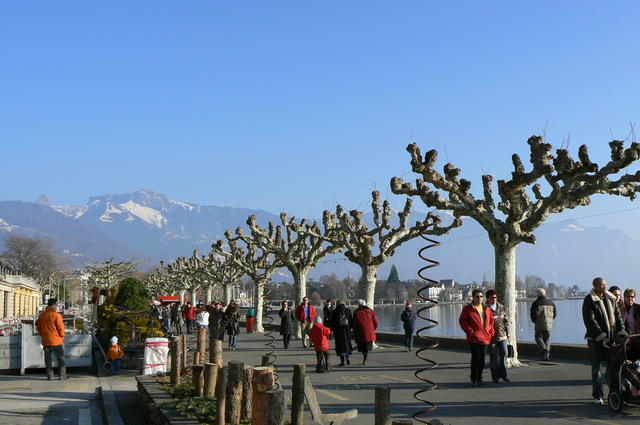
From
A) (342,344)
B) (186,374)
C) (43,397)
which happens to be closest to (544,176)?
(342,344)

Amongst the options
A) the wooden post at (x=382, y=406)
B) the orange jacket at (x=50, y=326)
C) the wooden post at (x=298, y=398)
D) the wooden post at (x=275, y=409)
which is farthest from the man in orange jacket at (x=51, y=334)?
the wooden post at (x=382, y=406)

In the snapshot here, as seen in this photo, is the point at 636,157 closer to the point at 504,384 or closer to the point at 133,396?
the point at 504,384

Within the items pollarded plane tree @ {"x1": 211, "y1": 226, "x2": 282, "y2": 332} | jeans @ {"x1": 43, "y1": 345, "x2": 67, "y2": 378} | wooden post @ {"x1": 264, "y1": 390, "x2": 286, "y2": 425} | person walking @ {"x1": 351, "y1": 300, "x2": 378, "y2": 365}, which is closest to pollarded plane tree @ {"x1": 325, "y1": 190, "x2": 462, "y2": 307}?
person walking @ {"x1": 351, "y1": 300, "x2": 378, "y2": 365}

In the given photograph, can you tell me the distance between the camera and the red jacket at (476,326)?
14.0 metres

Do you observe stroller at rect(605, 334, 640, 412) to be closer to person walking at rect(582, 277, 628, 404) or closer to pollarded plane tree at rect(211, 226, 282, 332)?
person walking at rect(582, 277, 628, 404)

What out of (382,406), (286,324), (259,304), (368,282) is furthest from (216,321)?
(382,406)

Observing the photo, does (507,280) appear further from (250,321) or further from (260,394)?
(250,321)

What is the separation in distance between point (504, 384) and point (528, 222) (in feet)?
14.4

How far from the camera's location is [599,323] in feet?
37.6

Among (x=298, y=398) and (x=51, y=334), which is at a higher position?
(x=51, y=334)

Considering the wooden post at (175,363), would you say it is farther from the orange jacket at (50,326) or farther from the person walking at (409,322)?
the person walking at (409,322)

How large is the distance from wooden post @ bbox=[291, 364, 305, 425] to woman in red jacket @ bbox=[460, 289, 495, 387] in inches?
235

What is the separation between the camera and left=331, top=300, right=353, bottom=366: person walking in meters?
19.2

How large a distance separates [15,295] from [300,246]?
58794 mm
